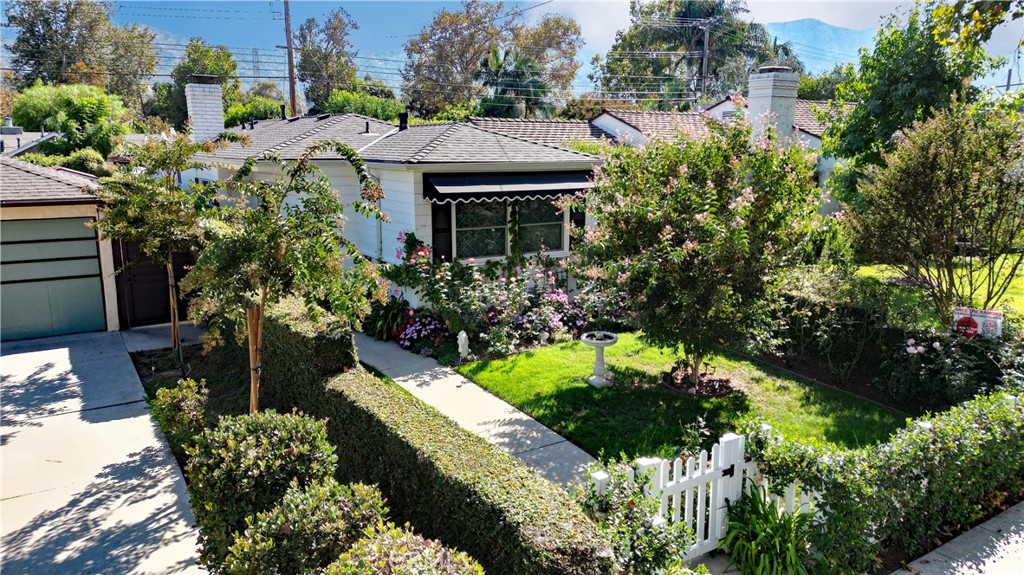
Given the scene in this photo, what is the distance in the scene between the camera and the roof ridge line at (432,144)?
1165cm

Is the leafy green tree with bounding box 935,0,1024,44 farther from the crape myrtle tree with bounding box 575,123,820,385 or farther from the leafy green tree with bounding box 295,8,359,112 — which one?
the leafy green tree with bounding box 295,8,359,112

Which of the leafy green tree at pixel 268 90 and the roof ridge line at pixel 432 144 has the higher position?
the leafy green tree at pixel 268 90

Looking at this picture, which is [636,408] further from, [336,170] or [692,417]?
[336,170]

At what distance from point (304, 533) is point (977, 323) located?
8.35 meters

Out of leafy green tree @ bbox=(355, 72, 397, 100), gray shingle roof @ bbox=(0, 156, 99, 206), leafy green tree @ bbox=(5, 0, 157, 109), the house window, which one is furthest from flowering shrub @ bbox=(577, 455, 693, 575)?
leafy green tree @ bbox=(5, 0, 157, 109)

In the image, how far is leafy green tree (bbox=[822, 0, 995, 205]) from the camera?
1331 centimetres

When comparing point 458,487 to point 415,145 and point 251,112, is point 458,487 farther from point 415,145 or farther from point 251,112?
point 251,112

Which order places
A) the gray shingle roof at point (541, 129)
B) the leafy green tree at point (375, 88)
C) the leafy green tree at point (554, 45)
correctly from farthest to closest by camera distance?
the leafy green tree at point (375, 88), the leafy green tree at point (554, 45), the gray shingle roof at point (541, 129)

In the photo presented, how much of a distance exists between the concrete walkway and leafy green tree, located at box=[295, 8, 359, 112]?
49158 millimetres

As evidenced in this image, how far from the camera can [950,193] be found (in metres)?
8.75

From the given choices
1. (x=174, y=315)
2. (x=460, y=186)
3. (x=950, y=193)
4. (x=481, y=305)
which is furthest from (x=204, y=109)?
(x=950, y=193)

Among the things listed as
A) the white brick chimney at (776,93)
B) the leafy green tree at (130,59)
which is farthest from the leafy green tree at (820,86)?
the leafy green tree at (130,59)

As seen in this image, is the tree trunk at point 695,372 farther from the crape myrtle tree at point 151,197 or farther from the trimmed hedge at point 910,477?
→ the crape myrtle tree at point 151,197

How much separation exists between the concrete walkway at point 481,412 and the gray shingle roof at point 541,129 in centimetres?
798
